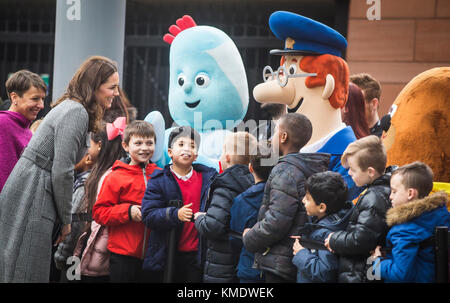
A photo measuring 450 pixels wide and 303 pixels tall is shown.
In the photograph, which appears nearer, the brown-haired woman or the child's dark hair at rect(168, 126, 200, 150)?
the brown-haired woman

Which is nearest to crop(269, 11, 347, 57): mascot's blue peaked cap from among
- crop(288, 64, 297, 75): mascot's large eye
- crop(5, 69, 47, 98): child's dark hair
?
crop(288, 64, 297, 75): mascot's large eye

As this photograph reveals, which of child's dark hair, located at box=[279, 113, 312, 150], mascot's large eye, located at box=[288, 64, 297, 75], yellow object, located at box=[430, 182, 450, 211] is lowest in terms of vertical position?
yellow object, located at box=[430, 182, 450, 211]

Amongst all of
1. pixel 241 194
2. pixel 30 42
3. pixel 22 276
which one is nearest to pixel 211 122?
pixel 241 194

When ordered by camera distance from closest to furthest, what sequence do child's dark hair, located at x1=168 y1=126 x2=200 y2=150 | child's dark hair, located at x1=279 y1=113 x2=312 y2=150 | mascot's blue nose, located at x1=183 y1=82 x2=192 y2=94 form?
child's dark hair, located at x1=279 y1=113 x2=312 y2=150, child's dark hair, located at x1=168 y1=126 x2=200 y2=150, mascot's blue nose, located at x1=183 y1=82 x2=192 y2=94

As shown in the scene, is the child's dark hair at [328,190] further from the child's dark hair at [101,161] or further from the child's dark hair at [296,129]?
the child's dark hair at [101,161]

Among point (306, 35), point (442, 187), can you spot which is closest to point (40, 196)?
point (306, 35)

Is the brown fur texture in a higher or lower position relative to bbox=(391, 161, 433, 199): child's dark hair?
higher

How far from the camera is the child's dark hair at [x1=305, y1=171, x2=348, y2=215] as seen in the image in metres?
3.04

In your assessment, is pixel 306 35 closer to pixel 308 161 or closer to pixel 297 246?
pixel 308 161

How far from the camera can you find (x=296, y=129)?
132 inches

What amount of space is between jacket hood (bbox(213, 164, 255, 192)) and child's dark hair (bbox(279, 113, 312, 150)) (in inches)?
14.6

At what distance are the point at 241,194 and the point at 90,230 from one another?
3.87 ft

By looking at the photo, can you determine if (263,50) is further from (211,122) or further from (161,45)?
(211,122)

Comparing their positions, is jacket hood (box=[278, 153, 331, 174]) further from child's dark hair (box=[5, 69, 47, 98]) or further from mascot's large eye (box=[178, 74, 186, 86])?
child's dark hair (box=[5, 69, 47, 98])
